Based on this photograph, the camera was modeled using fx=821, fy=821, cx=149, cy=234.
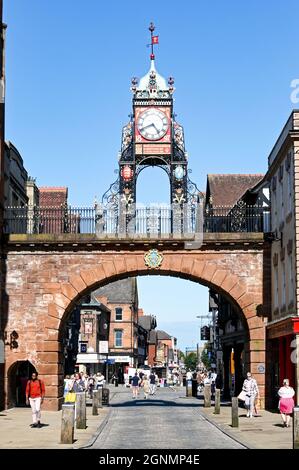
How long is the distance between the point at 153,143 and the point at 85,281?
8.41 m

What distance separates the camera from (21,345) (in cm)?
3022

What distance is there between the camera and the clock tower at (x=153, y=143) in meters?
35.6

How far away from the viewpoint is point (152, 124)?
1428 inches

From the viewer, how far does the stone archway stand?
99.3ft

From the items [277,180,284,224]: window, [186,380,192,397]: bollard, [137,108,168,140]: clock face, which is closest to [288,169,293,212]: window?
[277,180,284,224]: window

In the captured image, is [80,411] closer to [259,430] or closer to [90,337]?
[259,430]

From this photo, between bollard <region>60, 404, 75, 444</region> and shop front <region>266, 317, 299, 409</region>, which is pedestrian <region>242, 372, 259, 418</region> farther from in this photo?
bollard <region>60, 404, 75, 444</region>

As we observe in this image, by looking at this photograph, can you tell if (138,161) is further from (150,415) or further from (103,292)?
(103,292)

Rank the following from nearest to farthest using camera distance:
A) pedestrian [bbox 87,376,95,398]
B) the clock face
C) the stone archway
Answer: the stone archway → the clock face → pedestrian [bbox 87,376,95,398]

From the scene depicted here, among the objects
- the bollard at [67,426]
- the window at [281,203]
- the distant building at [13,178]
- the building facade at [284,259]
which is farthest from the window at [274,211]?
the bollard at [67,426]

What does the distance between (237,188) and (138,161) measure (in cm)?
1353

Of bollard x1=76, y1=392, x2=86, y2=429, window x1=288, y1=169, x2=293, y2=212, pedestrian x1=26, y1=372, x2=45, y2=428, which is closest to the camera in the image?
pedestrian x1=26, y1=372, x2=45, y2=428

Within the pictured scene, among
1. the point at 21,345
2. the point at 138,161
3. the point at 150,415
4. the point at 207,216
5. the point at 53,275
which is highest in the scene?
the point at 138,161
